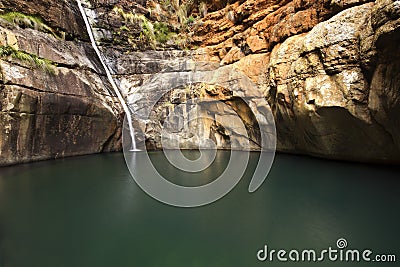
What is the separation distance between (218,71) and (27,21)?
9.09 metres

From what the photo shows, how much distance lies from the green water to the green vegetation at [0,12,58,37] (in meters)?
6.99

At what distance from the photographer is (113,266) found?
2.57 meters

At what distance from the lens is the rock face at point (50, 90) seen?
26.1 ft

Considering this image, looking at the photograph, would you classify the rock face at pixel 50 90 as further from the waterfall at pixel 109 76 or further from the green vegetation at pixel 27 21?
the waterfall at pixel 109 76

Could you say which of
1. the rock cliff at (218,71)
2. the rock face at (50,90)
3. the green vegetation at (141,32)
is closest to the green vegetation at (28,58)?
the rock face at (50,90)

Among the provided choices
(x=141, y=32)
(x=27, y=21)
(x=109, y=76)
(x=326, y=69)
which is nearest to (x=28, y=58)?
(x=27, y=21)

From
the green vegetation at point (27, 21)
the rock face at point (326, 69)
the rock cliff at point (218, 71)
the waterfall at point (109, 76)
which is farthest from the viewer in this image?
the waterfall at point (109, 76)

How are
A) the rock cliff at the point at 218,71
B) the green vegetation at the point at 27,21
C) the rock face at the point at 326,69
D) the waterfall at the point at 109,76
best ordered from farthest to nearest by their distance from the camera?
the waterfall at the point at 109,76 → the green vegetation at the point at 27,21 → the rock cliff at the point at 218,71 → the rock face at the point at 326,69

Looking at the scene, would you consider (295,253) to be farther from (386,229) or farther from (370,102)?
(370,102)

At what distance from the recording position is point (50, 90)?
29.7ft

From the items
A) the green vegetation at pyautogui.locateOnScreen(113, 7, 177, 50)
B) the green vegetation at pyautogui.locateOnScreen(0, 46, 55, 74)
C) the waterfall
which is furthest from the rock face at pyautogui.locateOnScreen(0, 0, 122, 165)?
the green vegetation at pyautogui.locateOnScreen(113, 7, 177, 50)

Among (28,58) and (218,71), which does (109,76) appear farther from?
(218,71)

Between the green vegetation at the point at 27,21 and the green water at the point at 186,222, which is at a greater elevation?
the green vegetation at the point at 27,21

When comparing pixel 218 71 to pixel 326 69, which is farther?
pixel 218 71
